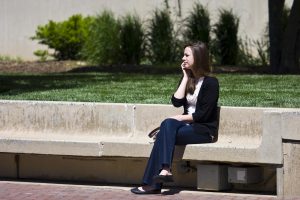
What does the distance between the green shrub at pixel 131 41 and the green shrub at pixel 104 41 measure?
0.39ft

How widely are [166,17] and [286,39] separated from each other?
4.18m

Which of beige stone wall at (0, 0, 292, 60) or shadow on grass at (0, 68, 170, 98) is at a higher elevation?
beige stone wall at (0, 0, 292, 60)

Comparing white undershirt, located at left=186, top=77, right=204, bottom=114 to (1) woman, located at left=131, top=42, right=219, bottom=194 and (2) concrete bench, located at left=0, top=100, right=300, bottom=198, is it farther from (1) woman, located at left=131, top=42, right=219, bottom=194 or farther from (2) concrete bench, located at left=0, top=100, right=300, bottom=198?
(2) concrete bench, located at left=0, top=100, right=300, bottom=198

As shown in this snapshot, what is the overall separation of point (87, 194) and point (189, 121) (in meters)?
1.29

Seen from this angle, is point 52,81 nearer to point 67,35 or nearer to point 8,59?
point 67,35

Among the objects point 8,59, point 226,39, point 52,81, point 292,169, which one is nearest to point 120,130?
point 292,169

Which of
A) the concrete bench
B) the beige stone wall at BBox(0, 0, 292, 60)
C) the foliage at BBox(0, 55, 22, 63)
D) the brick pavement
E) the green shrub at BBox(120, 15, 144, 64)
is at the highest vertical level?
the beige stone wall at BBox(0, 0, 292, 60)

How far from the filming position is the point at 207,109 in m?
9.21

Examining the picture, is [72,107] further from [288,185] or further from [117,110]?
[288,185]

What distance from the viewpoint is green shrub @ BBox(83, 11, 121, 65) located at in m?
A: 20.0

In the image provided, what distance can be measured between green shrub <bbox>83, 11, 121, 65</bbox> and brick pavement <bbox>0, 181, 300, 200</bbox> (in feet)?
33.6

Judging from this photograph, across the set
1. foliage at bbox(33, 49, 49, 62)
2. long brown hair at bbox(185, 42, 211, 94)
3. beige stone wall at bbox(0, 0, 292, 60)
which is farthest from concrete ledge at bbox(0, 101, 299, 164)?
foliage at bbox(33, 49, 49, 62)

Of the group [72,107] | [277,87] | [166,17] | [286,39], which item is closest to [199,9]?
[166,17]

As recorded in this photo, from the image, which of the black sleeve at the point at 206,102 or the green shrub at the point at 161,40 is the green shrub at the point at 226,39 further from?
the black sleeve at the point at 206,102
